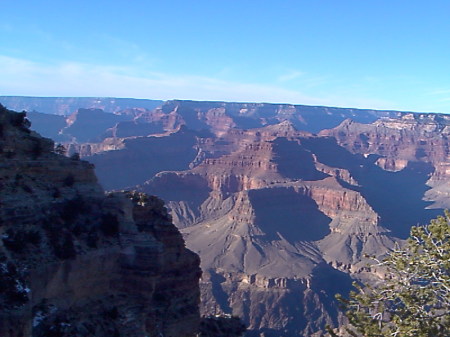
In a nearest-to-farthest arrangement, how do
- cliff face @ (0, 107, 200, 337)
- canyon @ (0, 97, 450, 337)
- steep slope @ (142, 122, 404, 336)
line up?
cliff face @ (0, 107, 200, 337) < steep slope @ (142, 122, 404, 336) < canyon @ (0, 97, 450, 337)

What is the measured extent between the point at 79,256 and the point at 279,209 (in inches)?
3480

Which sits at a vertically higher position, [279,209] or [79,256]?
[79,256]

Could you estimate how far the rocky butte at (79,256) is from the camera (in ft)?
50.8

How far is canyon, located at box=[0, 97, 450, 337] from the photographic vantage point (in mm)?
68625

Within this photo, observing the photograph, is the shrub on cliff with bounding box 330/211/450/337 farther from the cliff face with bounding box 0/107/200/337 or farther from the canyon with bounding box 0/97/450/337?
the canyon with bounding box 0/97/450/337

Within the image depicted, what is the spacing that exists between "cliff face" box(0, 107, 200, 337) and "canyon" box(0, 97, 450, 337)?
37845mm

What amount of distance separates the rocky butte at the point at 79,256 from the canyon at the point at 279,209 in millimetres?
37787

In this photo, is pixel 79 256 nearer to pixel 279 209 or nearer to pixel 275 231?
pixel 275 231

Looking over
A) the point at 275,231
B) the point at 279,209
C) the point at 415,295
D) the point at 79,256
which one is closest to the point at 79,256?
the point at 79,256

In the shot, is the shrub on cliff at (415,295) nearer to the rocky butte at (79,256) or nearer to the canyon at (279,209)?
the rocky butte at (79,256)

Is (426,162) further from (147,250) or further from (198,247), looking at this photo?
(147,250)

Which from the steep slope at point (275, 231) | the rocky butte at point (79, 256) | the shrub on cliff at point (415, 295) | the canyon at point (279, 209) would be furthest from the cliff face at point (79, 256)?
the canyon at point (279, 209)

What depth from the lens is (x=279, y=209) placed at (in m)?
104

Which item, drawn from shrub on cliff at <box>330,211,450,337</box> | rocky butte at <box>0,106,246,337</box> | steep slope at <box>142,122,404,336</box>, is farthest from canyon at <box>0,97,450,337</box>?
shrub on cliff at <box>330,211,450,337</box>
